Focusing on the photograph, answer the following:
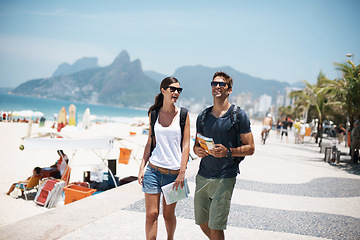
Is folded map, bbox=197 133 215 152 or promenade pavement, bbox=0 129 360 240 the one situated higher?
folded map, bbox=197 133 215 152

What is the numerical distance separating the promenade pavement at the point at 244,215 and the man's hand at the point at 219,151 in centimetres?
167

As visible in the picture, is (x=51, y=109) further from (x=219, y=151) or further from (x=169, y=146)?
(x=219, y=151)

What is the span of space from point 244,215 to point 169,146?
2.55 m

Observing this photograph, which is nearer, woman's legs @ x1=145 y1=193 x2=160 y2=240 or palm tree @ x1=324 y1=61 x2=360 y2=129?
woman's legs @ x1=145 y1=193 x2=160 y2=240

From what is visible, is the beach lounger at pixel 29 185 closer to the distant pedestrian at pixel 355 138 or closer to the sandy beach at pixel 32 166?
the sandy beach at pixel 32 166

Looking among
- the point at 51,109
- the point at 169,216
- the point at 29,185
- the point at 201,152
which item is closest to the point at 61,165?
the point at 29,185

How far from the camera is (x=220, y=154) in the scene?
2793 millimetres

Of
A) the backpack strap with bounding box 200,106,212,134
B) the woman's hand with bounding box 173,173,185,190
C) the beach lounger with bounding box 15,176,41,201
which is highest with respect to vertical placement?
the backpack strap with bounding box 200,106,212,134

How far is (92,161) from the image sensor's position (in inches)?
501

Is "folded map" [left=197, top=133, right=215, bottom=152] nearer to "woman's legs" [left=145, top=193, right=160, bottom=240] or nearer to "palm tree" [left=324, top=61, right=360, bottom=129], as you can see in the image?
"woman's legs" [left=145, top=193, right=160, bottom=240]

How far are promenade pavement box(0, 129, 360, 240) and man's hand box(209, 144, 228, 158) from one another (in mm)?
1667

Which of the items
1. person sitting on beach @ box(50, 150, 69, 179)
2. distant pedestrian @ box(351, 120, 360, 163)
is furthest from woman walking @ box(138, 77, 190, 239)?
distant pedestrian @ box(351, 120, 360, 163)

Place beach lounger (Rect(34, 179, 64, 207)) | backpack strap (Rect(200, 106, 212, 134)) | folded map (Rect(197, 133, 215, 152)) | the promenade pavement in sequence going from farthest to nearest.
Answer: beach lounger (Rect(34, 179, 64, 207)), the promenade pavement, backpack strap (Rect(200, 106, 212, 134)), folded map (Rect(197, 133, 215, 152))

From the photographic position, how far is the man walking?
2.85m
